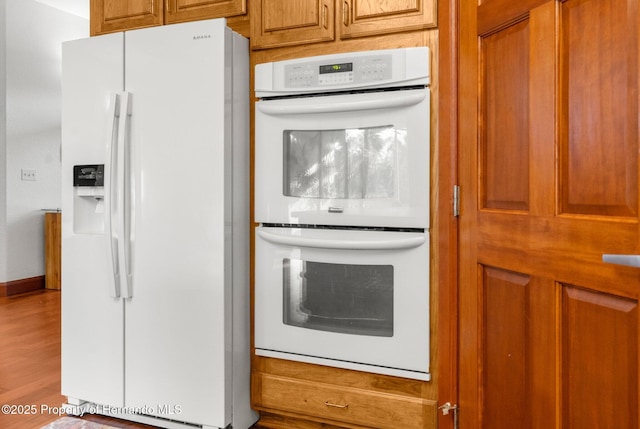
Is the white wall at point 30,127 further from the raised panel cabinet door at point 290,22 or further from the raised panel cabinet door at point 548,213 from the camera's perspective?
the raised panel cabinet door at point 548,213

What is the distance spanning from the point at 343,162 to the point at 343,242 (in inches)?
11.8

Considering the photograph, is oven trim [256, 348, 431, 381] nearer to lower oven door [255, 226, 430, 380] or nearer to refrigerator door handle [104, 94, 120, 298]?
lower oven door [255, 226, 430, 380]

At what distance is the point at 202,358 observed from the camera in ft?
6.30

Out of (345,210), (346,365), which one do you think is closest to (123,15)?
(345,210)

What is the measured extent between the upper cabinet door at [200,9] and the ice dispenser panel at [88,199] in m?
0.75

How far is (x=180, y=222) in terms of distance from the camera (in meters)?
1.93

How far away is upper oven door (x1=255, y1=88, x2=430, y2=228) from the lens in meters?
Result: 1.72

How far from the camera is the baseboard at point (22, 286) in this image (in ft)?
15.1

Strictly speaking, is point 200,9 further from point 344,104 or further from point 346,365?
point 346,365

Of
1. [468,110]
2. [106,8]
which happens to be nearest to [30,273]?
[106,8]

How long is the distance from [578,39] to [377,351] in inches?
46.8

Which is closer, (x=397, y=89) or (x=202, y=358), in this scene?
(x=397, y=89)

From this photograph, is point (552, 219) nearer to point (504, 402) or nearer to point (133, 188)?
point (504, 402)

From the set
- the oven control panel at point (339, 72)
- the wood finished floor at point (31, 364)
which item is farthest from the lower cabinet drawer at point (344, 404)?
the oven control panel at point (339, 72)
